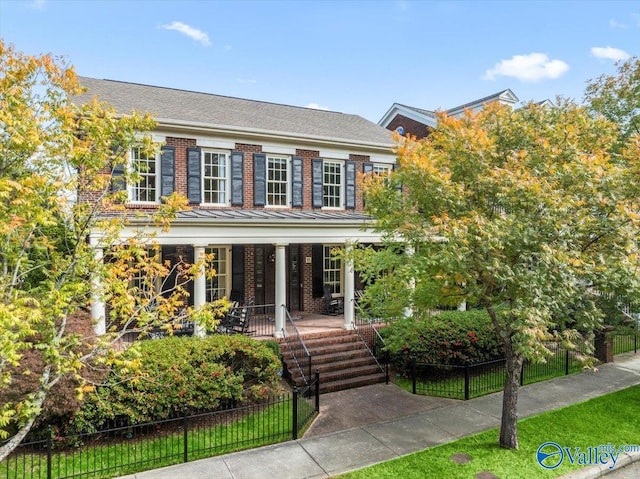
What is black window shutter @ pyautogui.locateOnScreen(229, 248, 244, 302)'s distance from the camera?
15.9 m

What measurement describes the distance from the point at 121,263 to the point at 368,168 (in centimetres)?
1237

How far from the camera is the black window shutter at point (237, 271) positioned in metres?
15.9

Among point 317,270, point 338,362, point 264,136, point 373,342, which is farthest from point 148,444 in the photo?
point 264,136

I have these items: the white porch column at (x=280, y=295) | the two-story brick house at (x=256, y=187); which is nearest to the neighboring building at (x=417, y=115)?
the two-story brick house at (x=256, y=187)

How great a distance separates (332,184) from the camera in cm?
1708

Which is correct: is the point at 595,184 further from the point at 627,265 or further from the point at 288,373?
the point at 288,373

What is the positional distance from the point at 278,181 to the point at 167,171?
4.03 metres

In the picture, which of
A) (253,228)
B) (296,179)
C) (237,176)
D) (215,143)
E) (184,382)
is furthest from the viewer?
(296,179)

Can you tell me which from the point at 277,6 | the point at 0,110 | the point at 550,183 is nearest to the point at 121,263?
the point at 0,110

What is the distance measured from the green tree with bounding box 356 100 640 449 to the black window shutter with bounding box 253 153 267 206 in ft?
23.7

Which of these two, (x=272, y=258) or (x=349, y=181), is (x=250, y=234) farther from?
(x=349, y=181)

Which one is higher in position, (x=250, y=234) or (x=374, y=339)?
(x=250, y=234)

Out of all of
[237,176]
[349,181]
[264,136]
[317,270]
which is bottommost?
[317,270]

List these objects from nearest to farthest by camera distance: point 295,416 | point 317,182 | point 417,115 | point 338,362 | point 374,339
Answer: point 295,416 < point 338,362 < point 374,339 < point 317,182 < point 417,115
